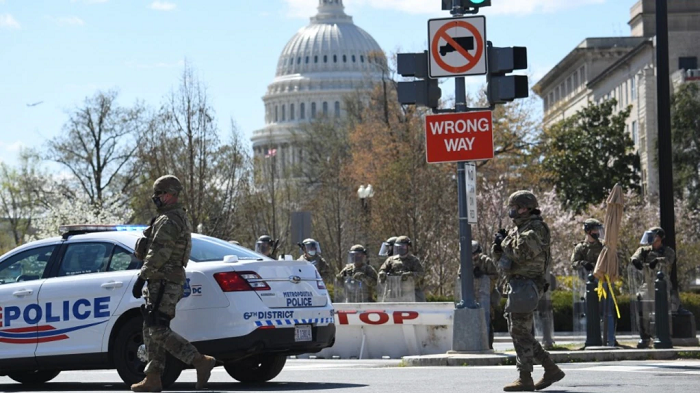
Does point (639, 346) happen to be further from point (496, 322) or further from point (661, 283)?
point (496, 322)

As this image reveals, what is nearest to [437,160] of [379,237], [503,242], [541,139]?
[503,242]

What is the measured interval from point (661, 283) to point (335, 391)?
768 centimetres

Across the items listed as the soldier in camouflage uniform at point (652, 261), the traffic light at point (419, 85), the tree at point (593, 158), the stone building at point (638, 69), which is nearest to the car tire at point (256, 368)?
the traffic light at point (419, 85)

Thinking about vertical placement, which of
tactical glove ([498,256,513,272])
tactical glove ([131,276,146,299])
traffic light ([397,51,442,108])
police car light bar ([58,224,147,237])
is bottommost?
tactical glove ([131,276,146,299])

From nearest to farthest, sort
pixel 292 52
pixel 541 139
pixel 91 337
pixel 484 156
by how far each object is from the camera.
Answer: pixel 91 337 < pixel 484 156 < pixel 541 139 < pixel 292 52

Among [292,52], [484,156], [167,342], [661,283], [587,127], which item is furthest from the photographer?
[292,52]

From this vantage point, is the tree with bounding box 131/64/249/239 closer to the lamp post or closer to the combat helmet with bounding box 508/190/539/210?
the lamp post

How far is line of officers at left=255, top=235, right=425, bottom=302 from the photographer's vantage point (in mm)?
24312

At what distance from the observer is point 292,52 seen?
621ft

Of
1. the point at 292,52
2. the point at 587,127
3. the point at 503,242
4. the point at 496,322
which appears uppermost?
the point at 292,52

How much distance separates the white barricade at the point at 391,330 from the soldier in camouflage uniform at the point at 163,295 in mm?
9108

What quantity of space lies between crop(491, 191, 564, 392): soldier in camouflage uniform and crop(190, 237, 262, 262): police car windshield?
8.56ft

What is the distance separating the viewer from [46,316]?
14367mm

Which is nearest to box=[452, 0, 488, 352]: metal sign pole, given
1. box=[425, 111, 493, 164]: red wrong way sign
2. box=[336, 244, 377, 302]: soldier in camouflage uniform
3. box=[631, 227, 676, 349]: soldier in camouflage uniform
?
box=[425, 111, 493, 164]: red wrong way sign
